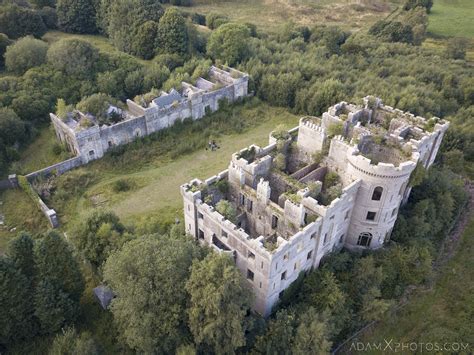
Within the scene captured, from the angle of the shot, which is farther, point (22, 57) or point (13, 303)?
point (22, 57)

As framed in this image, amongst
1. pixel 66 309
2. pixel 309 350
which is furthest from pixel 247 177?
pixel 66 309

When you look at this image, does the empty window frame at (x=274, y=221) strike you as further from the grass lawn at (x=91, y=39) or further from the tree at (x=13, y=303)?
the grass lawn at (x=91, y=39)

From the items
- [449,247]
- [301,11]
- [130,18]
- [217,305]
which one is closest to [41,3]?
[130,18]

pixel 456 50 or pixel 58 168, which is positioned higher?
pixel 456 50

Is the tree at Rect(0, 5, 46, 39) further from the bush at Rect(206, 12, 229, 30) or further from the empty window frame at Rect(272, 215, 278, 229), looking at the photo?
the empty window frame at Rect(272, 215, 278, 229)

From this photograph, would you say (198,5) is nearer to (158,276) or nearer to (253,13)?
(253,13)

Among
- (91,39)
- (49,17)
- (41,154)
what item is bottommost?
(41,154)

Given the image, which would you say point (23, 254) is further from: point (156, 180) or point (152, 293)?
point (156, 180)

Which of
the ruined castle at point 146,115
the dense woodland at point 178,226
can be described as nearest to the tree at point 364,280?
the dense woodland at point 178,226
